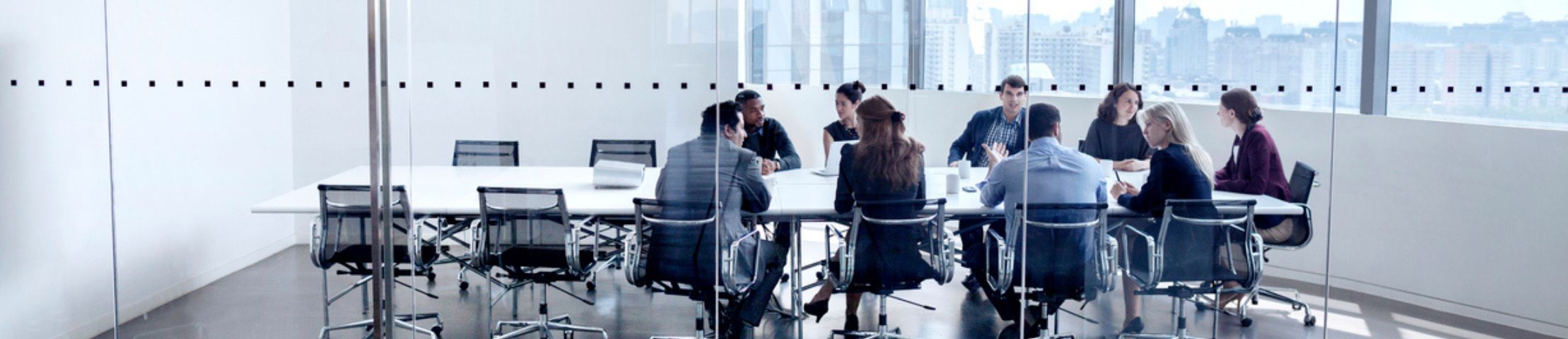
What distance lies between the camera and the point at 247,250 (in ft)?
15.1

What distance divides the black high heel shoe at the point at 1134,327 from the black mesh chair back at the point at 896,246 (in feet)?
2.22

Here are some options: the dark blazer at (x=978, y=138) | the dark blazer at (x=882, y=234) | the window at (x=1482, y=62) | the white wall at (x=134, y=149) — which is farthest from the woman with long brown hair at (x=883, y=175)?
the white wall at (x=134, y=149)

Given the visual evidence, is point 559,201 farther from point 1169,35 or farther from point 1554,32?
point 1554,32

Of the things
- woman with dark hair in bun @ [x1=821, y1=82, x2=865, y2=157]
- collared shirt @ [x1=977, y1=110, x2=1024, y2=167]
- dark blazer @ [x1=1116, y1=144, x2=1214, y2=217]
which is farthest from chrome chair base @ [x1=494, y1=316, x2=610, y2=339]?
dark blazer @ [x1=1116, y1=144, x2=1214, y2=217]

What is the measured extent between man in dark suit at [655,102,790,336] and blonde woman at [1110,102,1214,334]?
122 centimetres

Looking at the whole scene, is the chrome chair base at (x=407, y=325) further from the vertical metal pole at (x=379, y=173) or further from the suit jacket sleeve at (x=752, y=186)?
the suit jacket sleeve at (x=752, y=186)

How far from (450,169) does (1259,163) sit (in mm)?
2867

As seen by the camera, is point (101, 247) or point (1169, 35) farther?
point (101, 247)

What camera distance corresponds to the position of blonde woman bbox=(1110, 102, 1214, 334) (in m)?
4.19

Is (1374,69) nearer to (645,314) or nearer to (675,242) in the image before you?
(675,242)

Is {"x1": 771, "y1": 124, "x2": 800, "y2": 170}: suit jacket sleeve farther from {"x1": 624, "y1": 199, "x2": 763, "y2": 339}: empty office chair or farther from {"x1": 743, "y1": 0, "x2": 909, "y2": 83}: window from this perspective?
{"x1": 624, "y1": 199, "x2": 763, "y2": 339}: empty office chair

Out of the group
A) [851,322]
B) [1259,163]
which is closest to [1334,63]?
[1259,163]

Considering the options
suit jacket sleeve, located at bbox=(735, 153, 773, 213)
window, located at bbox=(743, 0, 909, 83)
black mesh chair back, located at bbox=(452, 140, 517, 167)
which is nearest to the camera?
window, located at bbox=(743, 0, 909, 83)

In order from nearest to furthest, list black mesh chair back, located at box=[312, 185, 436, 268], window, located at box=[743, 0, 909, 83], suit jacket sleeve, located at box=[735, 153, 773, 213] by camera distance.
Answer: window, located at box=[743, 0, 909, 83]
suit jacket sleeve, located at box=[735, 153, 773, 213]
black mesh chair back, located at box=[312, 185, 436, 268]
